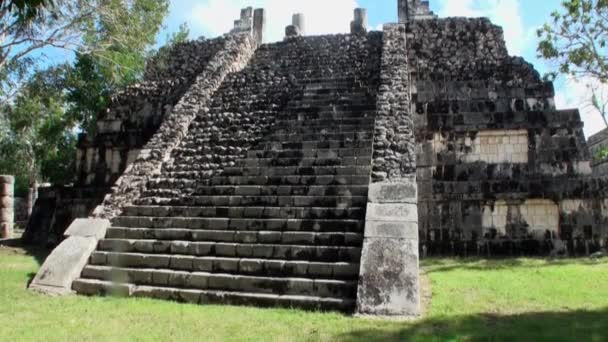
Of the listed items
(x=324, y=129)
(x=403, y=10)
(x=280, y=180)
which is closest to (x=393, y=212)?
(x=280, y=180)

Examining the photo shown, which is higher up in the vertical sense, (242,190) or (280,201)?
(242,190)

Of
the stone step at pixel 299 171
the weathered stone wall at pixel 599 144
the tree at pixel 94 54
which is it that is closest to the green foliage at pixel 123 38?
the tree at pixel 94 54

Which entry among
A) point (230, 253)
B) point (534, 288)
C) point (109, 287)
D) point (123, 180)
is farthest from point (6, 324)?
point (534, 288)

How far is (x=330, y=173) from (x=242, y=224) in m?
2.02

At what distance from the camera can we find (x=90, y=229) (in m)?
8.77

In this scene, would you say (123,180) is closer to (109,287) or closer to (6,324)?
(109,287)

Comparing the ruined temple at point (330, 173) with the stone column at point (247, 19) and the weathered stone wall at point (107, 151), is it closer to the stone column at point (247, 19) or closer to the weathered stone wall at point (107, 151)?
the weathered stone wall at point (107, 151)

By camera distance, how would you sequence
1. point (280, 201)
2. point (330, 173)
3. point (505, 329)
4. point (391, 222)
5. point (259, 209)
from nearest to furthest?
point (505, 329) < point (391, 222) < point (259, 209) < point (280, 201) < point (330, 173)

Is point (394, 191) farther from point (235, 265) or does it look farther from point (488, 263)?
point (488, 263)

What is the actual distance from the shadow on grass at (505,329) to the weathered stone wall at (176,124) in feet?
19.8

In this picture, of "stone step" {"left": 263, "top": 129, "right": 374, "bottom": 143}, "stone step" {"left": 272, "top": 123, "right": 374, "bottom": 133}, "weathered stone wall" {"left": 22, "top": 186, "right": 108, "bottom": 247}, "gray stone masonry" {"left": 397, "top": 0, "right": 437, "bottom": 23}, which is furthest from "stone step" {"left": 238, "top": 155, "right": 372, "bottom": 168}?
"gray stone masonry" {"left": 397, "top": 0, "right": 437, "bottom": 23}

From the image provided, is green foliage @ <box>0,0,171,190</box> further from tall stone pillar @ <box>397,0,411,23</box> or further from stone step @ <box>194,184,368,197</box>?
tall stone pillar @ <box>397,0,411,23</box>

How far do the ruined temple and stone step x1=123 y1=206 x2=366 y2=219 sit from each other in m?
0.03

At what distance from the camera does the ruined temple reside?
7.39 m
